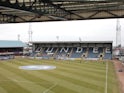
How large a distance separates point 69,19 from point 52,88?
754 centimetres

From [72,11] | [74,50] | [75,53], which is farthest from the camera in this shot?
[74,50]

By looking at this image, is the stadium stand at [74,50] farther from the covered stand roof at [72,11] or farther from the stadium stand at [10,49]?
the covered stand roof at [72,11]

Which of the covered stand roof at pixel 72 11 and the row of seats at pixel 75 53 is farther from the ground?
the covered stand roof at pixel 72 11

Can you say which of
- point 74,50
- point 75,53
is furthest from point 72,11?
point 74,50

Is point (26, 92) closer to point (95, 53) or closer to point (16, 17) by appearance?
point (16, 17)

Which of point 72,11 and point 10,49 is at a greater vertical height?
point 72,11

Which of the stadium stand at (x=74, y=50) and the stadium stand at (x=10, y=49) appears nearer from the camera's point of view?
the stadium stand at (x=74, y=50)

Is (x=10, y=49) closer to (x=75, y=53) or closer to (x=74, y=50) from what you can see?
(x=74, y=50)

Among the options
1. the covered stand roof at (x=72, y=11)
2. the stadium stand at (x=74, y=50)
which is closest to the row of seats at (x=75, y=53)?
the stadium stand at (x=74, y=50)

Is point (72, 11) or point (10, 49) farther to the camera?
point (10, 49)

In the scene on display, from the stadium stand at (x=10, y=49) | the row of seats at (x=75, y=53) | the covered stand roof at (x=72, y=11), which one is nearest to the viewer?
the covered stand roof at (x=72, y=11)

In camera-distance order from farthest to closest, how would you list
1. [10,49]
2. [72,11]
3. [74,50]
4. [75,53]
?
1. [10,49]
2. [74,50]
3. [75,53]
4. [72,11]

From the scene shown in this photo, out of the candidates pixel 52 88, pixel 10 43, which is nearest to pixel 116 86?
pixel 52 88

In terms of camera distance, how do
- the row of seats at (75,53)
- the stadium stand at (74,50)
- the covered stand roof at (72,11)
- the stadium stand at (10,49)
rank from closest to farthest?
the covered stand roof at (72,11) → the row of seats at (75,53) → the stadium stand at (74,50) → the stadium stand at (10,49)
